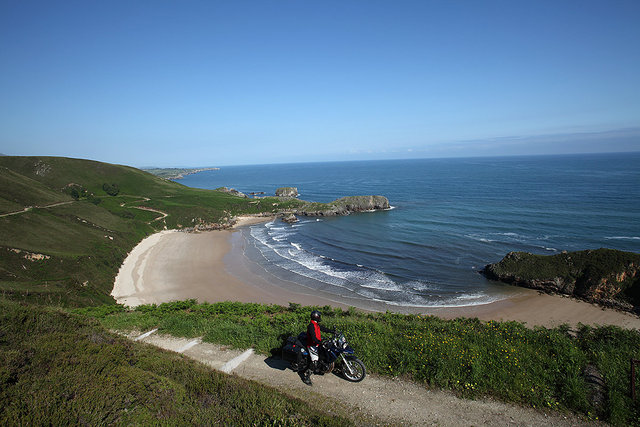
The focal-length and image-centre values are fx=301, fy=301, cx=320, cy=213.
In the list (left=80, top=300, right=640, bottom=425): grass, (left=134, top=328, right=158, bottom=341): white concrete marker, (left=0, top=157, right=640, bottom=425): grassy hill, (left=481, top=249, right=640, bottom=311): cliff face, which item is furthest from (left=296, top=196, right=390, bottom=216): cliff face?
(left=134, top=328, right=158, bottom=341): white concrete marker

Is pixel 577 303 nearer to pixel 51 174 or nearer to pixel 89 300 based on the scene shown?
pixel 89 300

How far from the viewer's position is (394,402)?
9117 mm

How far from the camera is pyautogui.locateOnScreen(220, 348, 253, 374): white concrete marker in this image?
36.4ft

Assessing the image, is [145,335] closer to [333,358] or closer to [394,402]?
[333,358]

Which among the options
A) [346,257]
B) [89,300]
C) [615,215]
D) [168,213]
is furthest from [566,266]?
[168,213]

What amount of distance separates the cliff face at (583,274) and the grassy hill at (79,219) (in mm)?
40623

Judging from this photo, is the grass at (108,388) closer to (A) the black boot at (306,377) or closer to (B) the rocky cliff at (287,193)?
(A) the black boot at (306,377)

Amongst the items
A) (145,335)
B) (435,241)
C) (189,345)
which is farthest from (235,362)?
(435,241)

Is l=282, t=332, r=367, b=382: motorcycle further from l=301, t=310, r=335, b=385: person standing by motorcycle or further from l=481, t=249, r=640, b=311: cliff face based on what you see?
l=481, t=249, r=640, b=311: cliff face

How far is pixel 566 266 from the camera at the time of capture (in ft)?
99.8

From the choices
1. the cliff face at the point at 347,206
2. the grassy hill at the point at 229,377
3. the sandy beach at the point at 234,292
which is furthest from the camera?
the cliff face at the point at 347,206

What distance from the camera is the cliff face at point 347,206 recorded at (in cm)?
7638

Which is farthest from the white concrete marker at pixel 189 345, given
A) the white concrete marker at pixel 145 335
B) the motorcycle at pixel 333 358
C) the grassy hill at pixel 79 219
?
the grassy hill at pixel 79 219

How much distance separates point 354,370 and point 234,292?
2370cm
